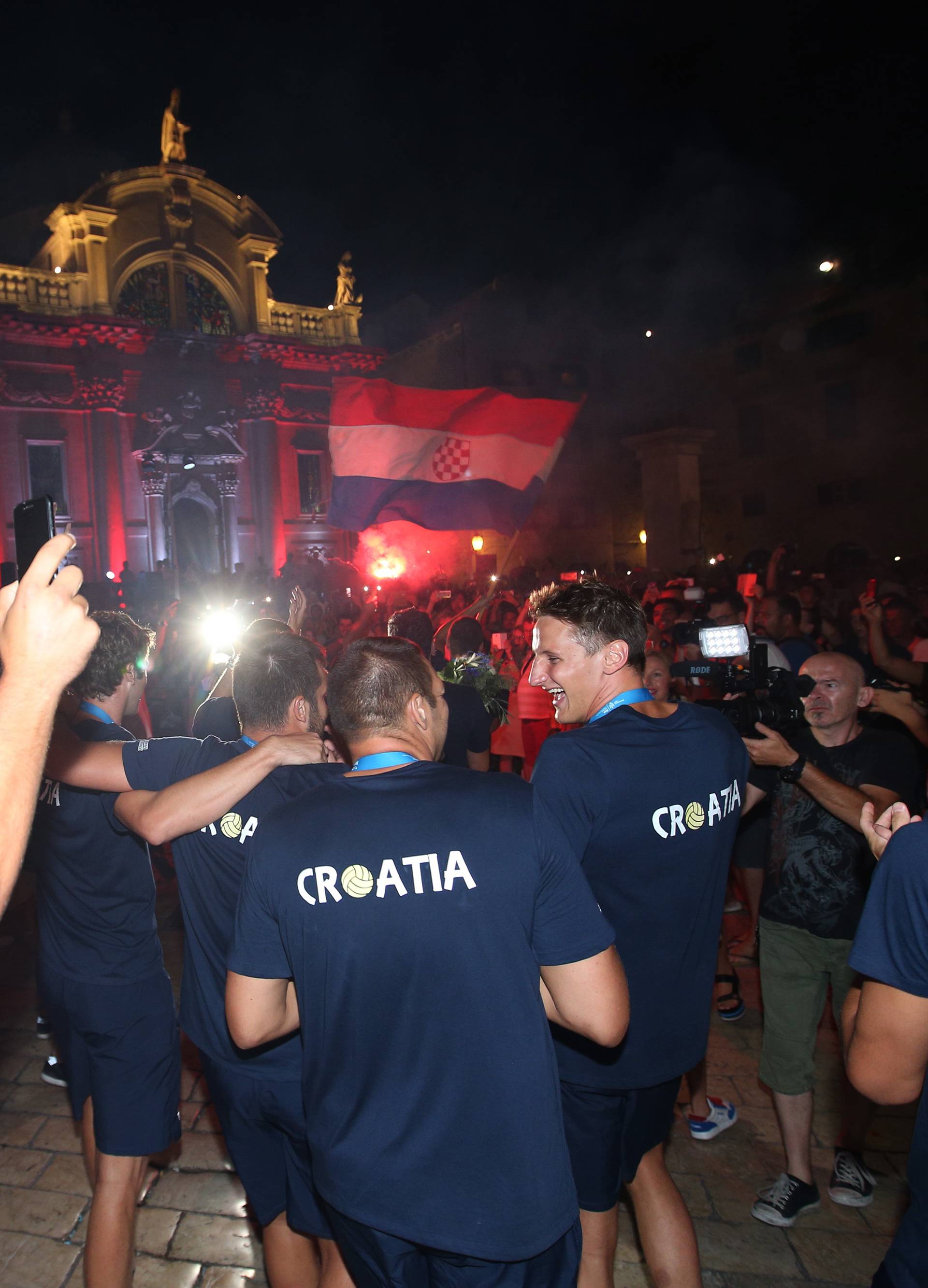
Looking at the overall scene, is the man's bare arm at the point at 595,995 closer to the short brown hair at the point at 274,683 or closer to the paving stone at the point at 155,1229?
the short brown hair at the point at 274,683

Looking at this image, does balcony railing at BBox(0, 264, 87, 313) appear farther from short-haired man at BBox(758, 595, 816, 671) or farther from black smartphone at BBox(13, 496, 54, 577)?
black smartphone at BBox(13, 496, 54, 577)

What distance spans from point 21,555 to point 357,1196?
1.51 meters

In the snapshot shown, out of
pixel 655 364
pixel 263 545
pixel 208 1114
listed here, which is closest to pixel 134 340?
pixel 263 545

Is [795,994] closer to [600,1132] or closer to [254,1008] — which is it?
[600,1132]

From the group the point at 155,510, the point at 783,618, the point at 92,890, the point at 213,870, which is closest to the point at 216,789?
the point at 213,870

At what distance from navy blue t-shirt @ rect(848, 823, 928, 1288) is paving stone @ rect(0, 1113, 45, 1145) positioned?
3836mm

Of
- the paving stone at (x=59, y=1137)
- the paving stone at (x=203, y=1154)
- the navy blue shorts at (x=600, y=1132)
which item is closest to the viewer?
the navy blue shorts at (x=600, y=1132)

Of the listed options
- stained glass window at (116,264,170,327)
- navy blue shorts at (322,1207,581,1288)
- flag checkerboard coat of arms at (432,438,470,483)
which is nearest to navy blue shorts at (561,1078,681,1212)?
navy blue shorts at (322,1207,581,1288)

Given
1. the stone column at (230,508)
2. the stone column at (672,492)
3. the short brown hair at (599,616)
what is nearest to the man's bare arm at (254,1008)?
the short brown hair at (599,616)

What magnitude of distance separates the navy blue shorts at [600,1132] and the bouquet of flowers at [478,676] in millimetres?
3206

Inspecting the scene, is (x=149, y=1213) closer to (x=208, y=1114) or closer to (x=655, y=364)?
(x=208, y=1114)

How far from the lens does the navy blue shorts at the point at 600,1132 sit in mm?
2449

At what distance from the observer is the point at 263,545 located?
3203 centimetres

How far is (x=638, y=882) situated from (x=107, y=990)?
6.07 ft
